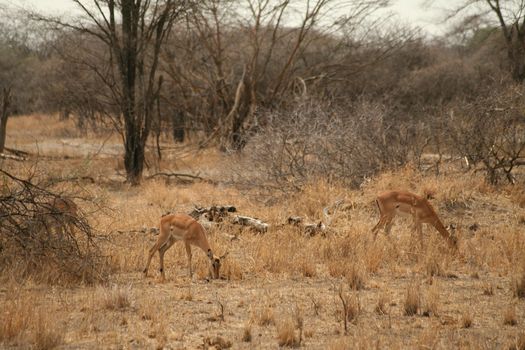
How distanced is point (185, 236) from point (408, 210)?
11.5 feet

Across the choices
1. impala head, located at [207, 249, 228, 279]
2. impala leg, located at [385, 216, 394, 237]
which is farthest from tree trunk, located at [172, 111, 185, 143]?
impala head, located at [207, 249, 228, 279]

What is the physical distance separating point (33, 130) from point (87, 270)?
2997 centimetres

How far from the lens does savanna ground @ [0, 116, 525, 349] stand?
587cm

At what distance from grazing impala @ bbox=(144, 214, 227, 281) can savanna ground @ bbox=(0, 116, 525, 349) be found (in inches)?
7.5

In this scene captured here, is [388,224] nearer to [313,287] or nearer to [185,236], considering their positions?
[313,287]

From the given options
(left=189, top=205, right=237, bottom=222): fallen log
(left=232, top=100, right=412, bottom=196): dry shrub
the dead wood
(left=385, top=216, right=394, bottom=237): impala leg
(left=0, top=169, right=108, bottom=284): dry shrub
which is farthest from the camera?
the dead wood

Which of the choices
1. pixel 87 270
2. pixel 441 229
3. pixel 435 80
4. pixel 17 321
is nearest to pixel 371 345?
pixel 17 321

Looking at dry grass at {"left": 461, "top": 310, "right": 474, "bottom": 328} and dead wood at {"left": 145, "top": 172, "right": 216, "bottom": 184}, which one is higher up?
dead wood at {"left": 145, "top": 172, "right": 216, "bottom": 184}

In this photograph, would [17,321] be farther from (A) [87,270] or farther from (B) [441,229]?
(B) [441,229]

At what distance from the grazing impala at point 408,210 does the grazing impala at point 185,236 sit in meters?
2.91

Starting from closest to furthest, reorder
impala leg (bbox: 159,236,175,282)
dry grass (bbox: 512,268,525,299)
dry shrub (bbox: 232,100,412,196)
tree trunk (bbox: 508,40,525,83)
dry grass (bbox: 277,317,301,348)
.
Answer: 1. dry grass (bbox: 277,317,301,348)
2. dry grass (bbox: 512,268,525,299)
3. impala leg (bbox: 159,236,175,282)
4. dry shrub (bbox: 232,100,412,196)
5. tree trunk (bbox: 508,40,525,83)

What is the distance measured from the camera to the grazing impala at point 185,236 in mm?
8188

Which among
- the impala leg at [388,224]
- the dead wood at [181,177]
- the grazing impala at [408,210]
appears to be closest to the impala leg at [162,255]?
the grazing impala at [408,210]

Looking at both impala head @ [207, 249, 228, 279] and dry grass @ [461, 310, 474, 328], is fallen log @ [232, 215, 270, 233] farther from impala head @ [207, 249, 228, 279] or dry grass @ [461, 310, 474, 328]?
dry grass @ [461, 310, 474, 328]
